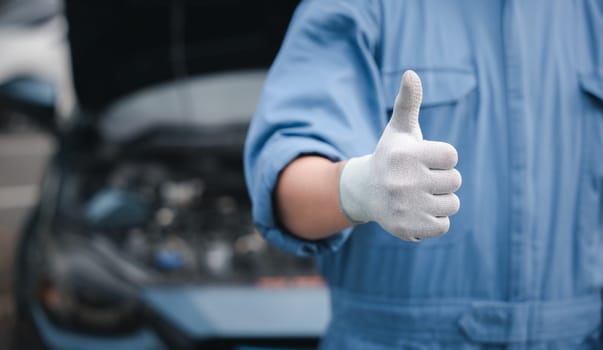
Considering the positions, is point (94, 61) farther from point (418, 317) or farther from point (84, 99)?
point (418, 317)

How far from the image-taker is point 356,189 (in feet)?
3.08

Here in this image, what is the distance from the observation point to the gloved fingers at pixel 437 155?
848 millimetres

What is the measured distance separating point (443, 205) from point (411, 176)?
0.05 m

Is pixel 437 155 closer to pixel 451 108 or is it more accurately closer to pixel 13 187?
pixel 451 108

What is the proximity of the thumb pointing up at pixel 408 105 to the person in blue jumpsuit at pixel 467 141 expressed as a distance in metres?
0.15

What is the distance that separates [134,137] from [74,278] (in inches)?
31.0

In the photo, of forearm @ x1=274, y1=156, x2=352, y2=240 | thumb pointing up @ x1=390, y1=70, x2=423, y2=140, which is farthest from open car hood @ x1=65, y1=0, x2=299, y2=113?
thumb pointing up @ x1=390, y1=70, x2=423, y2=140

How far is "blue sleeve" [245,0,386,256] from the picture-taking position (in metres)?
1.03

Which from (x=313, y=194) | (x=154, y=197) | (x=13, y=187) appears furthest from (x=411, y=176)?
(x=13, y=187)

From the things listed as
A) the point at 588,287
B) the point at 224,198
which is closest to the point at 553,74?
the point at 588,287

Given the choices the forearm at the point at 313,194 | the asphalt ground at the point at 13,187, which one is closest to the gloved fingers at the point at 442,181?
the forearm at the point at 313,194

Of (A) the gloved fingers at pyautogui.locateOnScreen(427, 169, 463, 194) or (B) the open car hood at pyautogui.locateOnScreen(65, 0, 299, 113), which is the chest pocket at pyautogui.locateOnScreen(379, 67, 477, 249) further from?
(B) the open car hood at pyautogui.locateOnScreen(65, 0, 299, 113)

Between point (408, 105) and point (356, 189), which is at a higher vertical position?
point (408, 105)

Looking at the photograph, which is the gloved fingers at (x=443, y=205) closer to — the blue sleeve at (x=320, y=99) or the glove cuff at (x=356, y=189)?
the glove cuff at (x=356, y=189)
